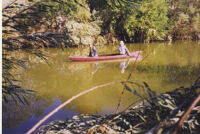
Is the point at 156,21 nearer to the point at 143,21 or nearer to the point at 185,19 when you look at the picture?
the point at 143,21

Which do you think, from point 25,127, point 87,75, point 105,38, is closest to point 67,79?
point 87,75

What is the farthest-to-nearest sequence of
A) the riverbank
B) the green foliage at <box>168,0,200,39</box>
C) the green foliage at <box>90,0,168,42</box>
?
the green foliage at <box>168,0,200,39</box> < the green foliage at <box>90,0,168,42</box> < the riverbank

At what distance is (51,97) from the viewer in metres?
4.79

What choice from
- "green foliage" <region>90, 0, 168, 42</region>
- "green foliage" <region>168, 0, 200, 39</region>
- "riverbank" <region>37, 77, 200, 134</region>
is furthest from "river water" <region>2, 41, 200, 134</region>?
"green foliage" <region>168, 0, 200, 39</region>

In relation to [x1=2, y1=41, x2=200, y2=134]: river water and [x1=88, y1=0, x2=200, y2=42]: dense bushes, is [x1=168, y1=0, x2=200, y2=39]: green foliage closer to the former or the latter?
[x1=88, y1=0, x2=200, y2=42]: dense bushes

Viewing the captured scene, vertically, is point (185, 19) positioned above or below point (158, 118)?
above

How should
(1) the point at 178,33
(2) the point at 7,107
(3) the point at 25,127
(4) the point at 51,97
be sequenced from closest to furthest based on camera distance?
(3) the point at 25,127
(2) the point at 7,107
(4) the point at 51,97
(1) the point at 178,33

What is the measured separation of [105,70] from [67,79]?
1580mm

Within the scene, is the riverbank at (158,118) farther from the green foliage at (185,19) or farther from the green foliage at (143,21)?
the green foliage at (185,19)

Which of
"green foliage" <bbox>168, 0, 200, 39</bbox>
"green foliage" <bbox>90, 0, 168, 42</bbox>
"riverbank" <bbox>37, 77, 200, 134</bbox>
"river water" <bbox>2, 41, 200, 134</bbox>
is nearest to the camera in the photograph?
"riverbank" <bbox>37, 77, 200, 134</bbox>

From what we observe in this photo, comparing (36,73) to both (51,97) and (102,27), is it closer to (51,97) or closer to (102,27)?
(51,97)

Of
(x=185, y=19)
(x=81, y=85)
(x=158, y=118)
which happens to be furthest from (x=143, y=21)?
(x=158, y=118)

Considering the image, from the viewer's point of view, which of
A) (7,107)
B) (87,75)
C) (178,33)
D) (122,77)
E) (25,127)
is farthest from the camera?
(178,33)

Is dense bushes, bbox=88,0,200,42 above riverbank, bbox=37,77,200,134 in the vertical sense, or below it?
above
